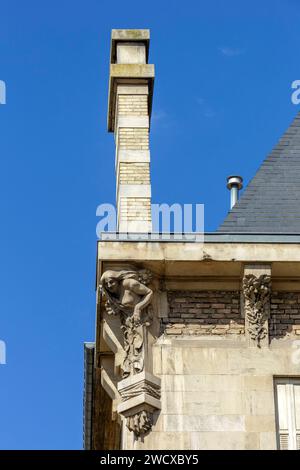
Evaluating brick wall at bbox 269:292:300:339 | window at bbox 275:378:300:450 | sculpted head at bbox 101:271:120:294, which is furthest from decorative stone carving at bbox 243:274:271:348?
sculpted head at bbox 101:271:120:294

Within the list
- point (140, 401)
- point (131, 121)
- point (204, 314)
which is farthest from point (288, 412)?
point (131, 121)

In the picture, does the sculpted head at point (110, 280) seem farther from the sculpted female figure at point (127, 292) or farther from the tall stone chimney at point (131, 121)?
the tall stone chimney at point (131, 121)

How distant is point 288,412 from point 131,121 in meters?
4.92

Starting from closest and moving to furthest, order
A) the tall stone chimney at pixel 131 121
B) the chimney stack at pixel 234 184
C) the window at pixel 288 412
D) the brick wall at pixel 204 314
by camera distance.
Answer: the window at pixel 288 412, the brick wall at pixel 204 314, the tall stone chimney at pixel 131 121, the chimney stack at pixel 234 184

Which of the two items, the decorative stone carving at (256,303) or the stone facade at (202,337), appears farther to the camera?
the decorative stone carving at (256,303)

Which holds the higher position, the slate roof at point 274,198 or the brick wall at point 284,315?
the slate roof at point 274,198

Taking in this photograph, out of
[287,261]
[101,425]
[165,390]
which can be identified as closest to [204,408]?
[165,390]

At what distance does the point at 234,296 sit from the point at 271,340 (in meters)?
0.74

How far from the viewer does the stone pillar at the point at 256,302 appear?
25.0 meters

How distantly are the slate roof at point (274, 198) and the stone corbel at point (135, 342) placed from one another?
5.31 ft

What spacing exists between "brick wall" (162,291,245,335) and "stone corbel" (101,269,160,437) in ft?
1.03

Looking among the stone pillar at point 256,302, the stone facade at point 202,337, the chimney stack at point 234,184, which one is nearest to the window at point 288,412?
the stone facade at point 202,337

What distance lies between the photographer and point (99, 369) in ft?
87.4
